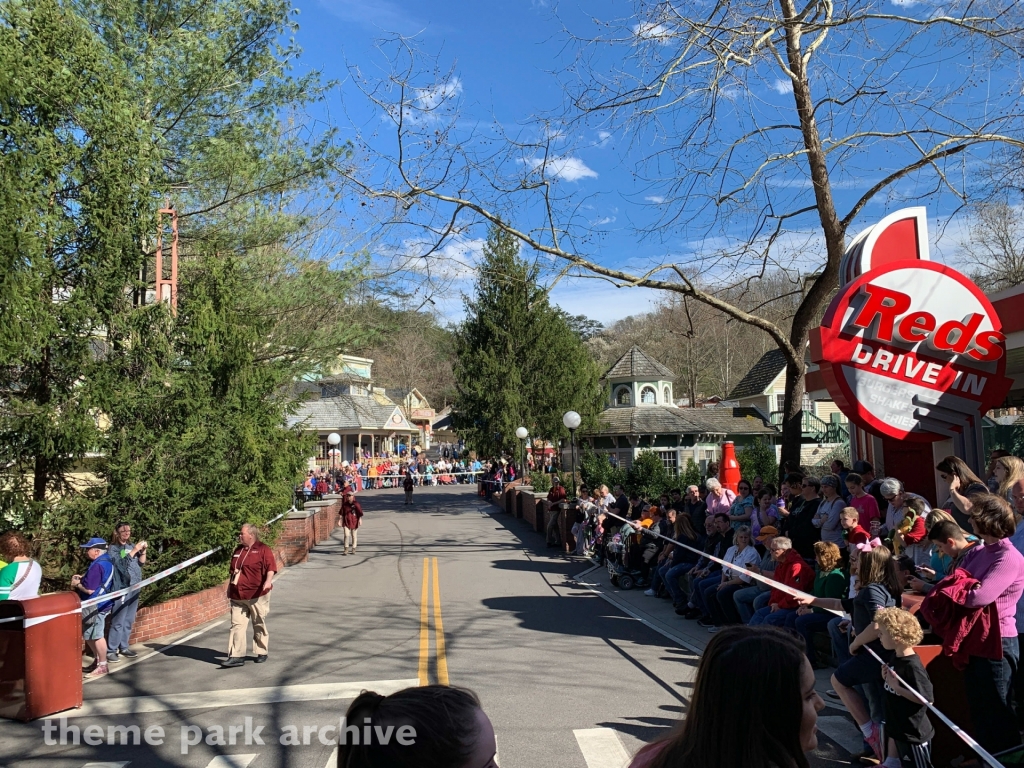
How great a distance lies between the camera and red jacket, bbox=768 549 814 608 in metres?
8.95

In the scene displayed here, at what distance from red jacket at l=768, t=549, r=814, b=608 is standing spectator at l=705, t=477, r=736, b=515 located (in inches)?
166

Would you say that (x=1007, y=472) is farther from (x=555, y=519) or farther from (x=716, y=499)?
(x=555, y=519)

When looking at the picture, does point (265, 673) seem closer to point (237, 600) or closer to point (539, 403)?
point (237, 600)

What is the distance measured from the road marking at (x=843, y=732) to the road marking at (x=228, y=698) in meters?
3.86

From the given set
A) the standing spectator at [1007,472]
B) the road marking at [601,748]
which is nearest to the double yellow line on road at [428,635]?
the road marking at [601,748]

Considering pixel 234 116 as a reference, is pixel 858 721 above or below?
below

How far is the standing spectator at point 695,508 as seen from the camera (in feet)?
45.0

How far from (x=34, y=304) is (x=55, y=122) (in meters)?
3.27

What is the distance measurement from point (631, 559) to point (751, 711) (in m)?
13.2

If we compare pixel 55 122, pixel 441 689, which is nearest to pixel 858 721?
pixel 441 689

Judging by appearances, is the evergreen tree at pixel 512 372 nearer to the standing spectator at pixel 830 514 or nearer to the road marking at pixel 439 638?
the road marking at pixel 439 638

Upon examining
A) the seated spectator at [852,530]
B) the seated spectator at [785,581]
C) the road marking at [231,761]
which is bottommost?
the road marking at [231,761]

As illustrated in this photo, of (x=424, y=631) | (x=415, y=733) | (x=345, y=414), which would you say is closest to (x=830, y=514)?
(x=424, y=631)

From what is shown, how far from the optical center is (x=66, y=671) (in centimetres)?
811
